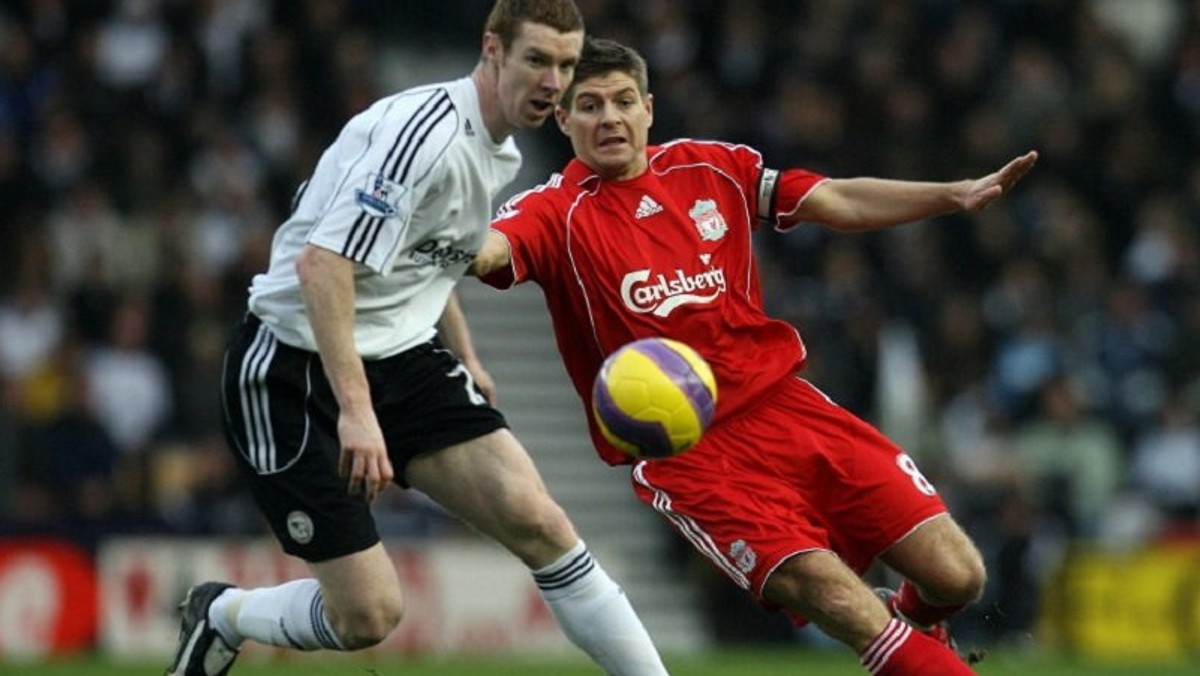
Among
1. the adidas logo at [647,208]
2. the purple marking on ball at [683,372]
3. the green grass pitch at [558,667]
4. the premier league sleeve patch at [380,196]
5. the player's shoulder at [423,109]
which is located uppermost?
the player's shoulder at [423,109]

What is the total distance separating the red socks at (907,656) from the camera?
7.84 m

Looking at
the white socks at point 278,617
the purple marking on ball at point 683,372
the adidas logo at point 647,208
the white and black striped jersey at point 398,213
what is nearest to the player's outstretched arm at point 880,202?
the adidas logo at point 647,208

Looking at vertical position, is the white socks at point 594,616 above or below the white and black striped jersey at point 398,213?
below

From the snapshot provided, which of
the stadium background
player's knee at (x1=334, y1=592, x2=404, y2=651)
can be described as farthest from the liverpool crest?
the stadium background

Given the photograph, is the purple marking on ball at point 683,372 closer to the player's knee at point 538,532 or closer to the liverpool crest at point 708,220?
the player's knee at point 538,532

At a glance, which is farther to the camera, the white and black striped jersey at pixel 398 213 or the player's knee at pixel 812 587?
the player's knee at pixel 812 587

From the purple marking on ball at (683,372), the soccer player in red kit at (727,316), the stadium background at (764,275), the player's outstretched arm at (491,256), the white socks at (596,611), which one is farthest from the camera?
the stadium background at (764,275)

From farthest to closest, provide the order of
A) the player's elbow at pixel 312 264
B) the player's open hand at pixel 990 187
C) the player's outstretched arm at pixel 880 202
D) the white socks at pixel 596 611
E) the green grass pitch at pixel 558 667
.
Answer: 1. the green grass pitch at pixel 558 667
2. the player's outstretched arm at pixel 880 202
3. the player's open hand at pixel 990 187
4. the white socks at pixel 596 611
5. the player's elbow at pixel 312 264

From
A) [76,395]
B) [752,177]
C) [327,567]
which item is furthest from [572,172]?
[76,395]

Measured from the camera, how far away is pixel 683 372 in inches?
314

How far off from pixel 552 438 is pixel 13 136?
14.8 ft

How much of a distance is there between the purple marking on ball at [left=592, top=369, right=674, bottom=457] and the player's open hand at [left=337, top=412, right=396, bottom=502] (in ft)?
2.56

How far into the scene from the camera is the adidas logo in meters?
8.73

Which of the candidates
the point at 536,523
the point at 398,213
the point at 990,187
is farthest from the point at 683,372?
the point at 990,187
